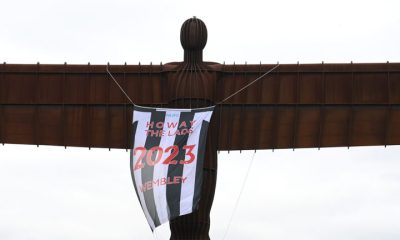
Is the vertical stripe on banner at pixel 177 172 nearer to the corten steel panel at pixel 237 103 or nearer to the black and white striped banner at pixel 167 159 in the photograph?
the black and white striped banner at pixel 167 159

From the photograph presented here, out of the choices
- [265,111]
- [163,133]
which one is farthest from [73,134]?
[265,111]

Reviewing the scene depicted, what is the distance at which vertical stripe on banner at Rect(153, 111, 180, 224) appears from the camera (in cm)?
3869

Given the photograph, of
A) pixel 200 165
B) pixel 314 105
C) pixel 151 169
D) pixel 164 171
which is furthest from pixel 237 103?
pixel 151 169

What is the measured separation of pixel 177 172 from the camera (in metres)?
39.2

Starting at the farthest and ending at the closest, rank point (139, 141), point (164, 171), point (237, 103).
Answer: point (237, 103) < point (139, 141) < point (164, 171)

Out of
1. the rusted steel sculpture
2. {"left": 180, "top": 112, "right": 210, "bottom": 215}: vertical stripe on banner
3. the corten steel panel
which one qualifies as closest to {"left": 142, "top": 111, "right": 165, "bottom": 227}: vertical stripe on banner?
{"left": 180, "top": 112, "right": 210, "bottom": 215}: vertical stripe on banner

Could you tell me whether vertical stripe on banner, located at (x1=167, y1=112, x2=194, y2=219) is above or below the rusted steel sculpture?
below

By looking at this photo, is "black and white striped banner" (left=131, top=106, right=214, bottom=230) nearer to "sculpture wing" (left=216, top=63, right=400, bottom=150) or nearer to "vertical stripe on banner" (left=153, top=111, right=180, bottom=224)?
"vertical stripe on banner" (left=153, top=111, right=180, bottom=224)

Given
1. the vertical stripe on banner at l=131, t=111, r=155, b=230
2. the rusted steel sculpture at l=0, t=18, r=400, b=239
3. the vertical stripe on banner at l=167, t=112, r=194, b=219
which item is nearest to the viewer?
the vertical stripe on banner at l=167, t=112, r=194, b=219

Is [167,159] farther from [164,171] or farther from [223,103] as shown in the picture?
[223,103]

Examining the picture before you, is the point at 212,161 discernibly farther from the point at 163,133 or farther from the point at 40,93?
the point at 40,93

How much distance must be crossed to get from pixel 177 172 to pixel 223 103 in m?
3.44

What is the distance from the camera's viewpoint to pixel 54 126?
4231 centimetres

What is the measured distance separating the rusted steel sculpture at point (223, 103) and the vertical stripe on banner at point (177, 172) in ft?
4.38
